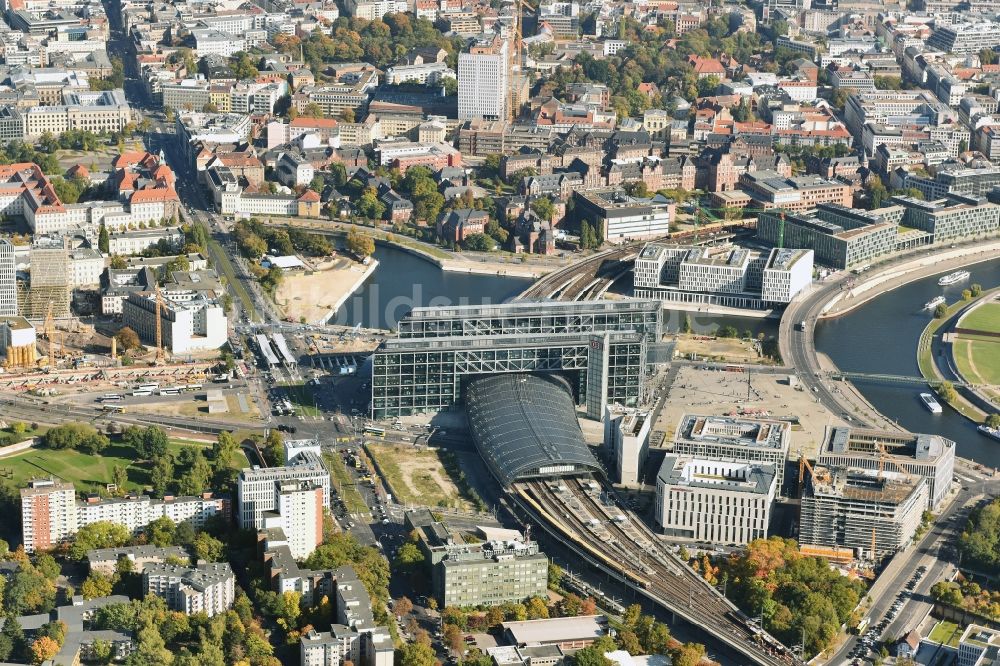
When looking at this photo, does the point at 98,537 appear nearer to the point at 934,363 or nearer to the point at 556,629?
the point at 556,629

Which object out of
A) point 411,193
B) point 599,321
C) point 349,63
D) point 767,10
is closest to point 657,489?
point 599,321

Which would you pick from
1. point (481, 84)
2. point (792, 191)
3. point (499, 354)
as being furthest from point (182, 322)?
point (481, 84)

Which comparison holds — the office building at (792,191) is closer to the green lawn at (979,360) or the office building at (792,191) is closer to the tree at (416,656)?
the green lawn at (979,360)

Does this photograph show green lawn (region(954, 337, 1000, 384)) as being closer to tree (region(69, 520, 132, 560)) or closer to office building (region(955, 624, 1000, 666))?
office building (region(955, 624, 1000, 666))

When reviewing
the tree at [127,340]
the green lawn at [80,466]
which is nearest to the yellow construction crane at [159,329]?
the tree at [127,340]

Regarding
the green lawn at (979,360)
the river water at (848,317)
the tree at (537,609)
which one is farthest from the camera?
the green lawn at (979,360)

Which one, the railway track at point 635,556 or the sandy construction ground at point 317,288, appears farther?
the sandy construction ground at point 317,288
